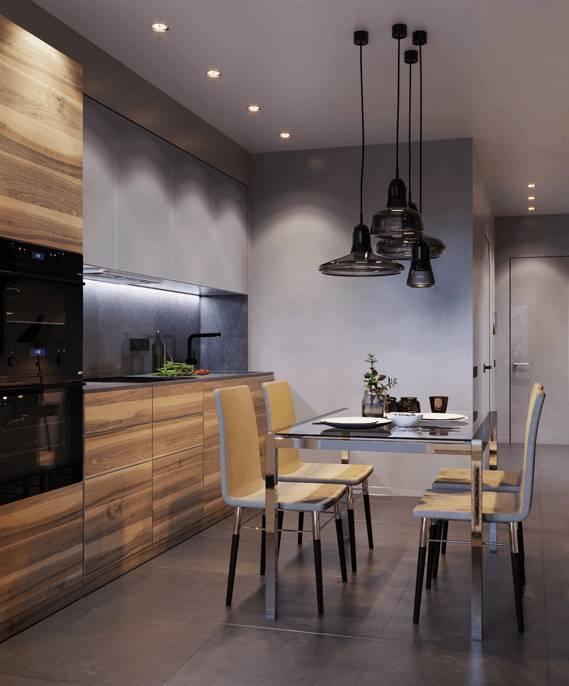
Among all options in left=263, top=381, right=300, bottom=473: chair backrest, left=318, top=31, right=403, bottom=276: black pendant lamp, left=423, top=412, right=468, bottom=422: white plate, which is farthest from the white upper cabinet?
left=423, top=412, right=468, bottom=422: white plate

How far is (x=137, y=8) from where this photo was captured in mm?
3617

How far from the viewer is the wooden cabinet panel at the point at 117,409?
3.52 m

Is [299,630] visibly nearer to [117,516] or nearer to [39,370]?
[117,516]

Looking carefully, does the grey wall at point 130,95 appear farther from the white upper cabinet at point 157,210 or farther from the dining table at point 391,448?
the dining table at point 391,448

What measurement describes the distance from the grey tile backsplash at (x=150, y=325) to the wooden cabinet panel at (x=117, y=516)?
3.15 ft

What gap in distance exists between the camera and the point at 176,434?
14.5ft

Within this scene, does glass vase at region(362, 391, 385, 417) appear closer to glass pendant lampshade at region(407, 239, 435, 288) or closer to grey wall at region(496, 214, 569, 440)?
glass pendant lampshade at region(407, 239, 435, 288)

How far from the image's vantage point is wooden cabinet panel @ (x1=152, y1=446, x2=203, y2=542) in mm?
4195

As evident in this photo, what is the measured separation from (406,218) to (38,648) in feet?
7.54

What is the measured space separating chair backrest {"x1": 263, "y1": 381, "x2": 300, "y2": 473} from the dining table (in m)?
0.66

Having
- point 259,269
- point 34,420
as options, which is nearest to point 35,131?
point 34,420

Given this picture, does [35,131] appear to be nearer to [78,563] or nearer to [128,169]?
[128,169]

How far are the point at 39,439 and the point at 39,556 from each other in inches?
18.3

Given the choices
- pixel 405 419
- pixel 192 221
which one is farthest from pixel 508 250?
pixel 405 419
